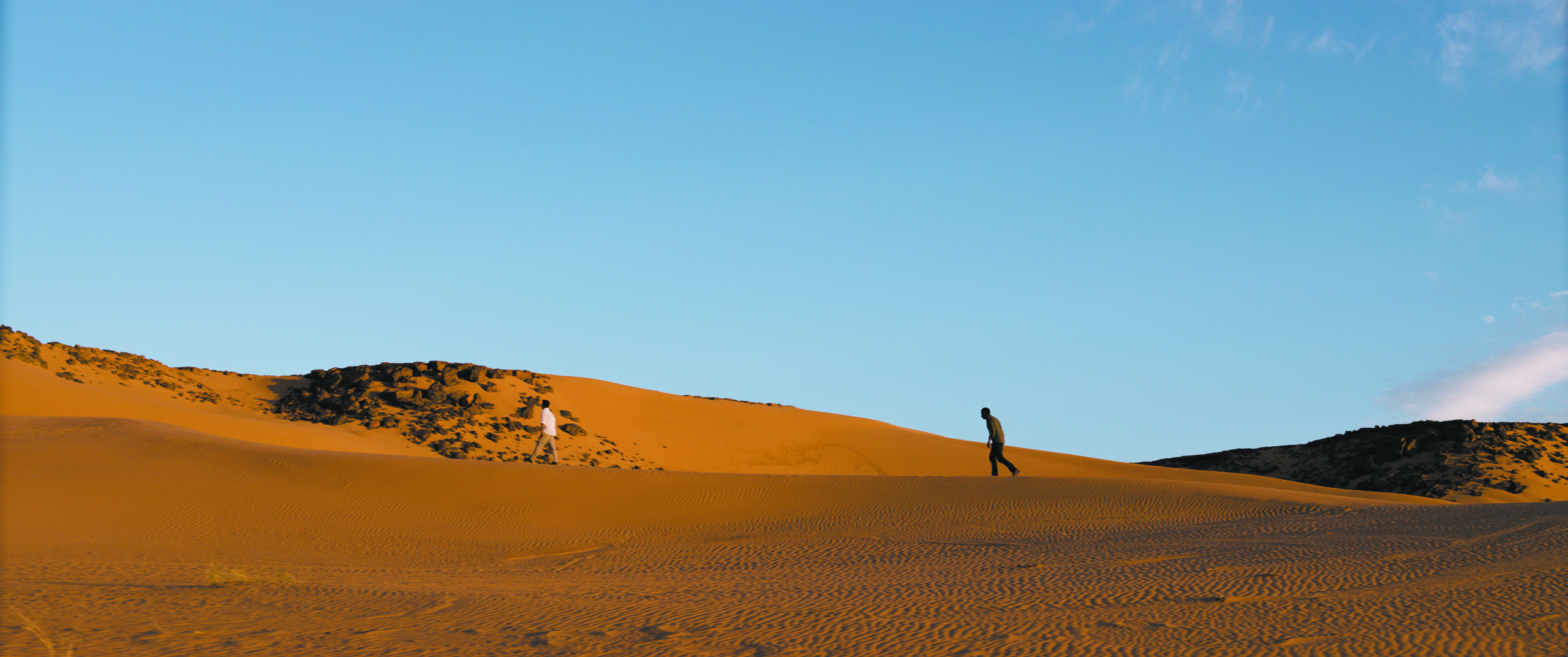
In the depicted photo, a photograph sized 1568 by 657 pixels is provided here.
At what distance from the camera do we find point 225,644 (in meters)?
4.82

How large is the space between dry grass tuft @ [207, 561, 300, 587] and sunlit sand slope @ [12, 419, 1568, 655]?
5.2 inches

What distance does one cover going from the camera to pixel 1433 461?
29.0 metres

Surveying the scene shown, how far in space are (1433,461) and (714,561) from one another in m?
28.2

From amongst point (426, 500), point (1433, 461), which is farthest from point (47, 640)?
point (1433, 461)

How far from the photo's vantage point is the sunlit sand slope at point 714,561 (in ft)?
16.5

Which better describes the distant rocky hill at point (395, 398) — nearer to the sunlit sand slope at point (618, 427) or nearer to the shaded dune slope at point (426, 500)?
the sunlit sand slope at point (618, 427)

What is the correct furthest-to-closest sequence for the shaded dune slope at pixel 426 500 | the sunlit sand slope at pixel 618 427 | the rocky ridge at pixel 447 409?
the rocky ridge at pixel 447 409 → the sunlit sand slope at pixel 618 427 → the shaded dune slope at pixel 426 500

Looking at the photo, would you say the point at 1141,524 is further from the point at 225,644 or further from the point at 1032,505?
the point at 225,644

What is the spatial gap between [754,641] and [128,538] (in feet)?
26.4

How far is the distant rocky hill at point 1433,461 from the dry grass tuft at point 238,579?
90.6 ft

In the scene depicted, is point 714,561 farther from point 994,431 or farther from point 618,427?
point 618,427

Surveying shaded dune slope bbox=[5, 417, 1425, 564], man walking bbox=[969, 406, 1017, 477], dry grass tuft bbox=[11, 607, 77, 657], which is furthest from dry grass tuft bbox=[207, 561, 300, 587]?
man walking bbox=[969, 406, 1017, 477]

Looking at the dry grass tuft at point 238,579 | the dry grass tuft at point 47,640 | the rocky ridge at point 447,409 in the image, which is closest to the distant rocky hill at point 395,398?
the rocky ridge at point 447,409

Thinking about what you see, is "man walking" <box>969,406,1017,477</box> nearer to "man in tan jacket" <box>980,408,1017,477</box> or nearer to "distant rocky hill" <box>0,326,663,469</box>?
"man in tan jacket" <box>980,408,1017,477</box>
